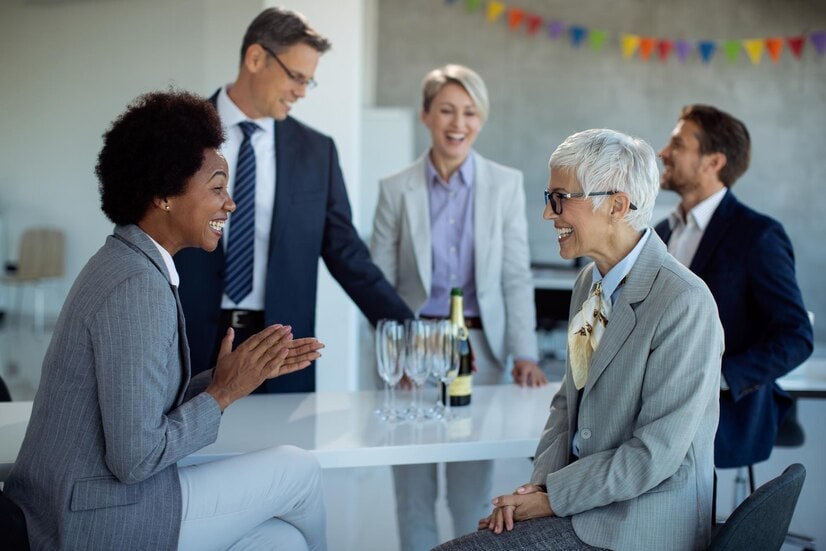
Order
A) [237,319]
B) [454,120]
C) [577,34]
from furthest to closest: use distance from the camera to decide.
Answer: [577,34] < [454,120] < [237,319]

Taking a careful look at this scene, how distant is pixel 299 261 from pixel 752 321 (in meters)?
1.44

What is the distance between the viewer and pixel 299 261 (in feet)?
9.55

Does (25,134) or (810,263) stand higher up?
(25,134)

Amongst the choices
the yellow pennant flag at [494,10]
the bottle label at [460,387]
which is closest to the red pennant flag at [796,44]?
the yellow pennant flag at [494,10]

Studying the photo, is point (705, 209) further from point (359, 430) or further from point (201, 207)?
point (201, 207)

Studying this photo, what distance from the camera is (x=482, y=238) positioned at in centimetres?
312

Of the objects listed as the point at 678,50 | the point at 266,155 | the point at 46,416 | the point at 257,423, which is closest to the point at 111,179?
the point at 46,416

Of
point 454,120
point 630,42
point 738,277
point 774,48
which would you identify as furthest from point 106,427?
point 774,48

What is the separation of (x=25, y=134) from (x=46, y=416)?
2.74 meters

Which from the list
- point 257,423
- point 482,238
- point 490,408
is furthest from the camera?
point 482,238

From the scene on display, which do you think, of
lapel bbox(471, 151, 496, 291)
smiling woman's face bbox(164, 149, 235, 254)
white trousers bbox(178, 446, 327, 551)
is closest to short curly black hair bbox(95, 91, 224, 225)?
smiling woman's face bbox(164, 149, 235, 254)

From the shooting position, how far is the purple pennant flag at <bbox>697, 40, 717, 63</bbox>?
9594 millimetres

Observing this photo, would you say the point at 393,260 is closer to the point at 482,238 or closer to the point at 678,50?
the point at 482,238

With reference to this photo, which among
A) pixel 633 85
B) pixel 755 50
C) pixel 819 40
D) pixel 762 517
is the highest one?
pixel 819 40
